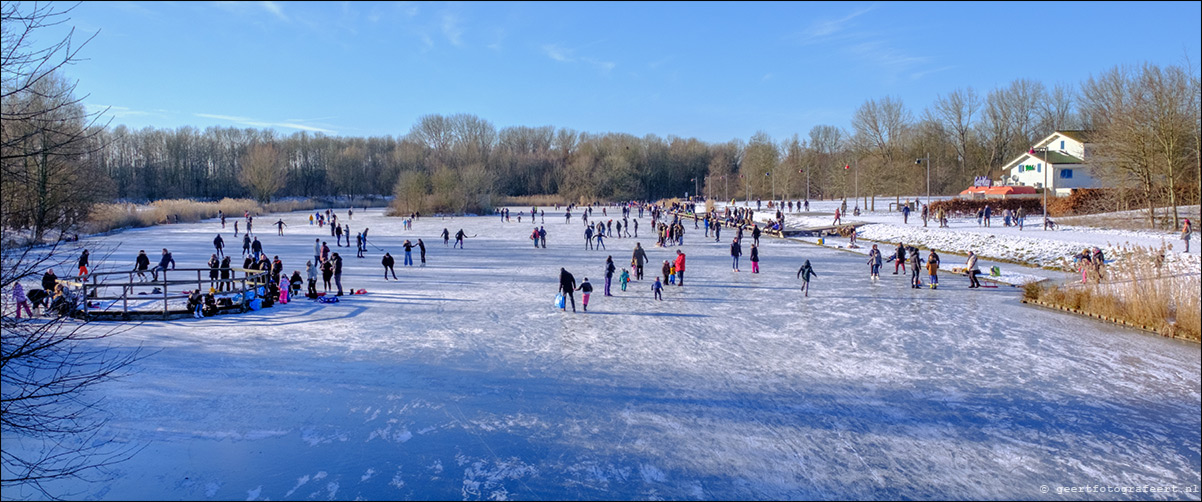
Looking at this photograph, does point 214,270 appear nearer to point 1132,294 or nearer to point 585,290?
point 585,290

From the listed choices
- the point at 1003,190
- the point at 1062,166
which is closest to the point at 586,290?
the point at 1003,190

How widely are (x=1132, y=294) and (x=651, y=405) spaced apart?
409 inches

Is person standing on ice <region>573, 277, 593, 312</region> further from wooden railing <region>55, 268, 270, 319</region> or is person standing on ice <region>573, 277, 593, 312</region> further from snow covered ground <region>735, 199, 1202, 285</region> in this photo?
snow covered ground <region>735, 199, 1202, 285</region>

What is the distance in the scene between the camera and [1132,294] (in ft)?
40.0

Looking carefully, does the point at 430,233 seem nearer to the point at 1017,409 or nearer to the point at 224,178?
the point at 1017,409

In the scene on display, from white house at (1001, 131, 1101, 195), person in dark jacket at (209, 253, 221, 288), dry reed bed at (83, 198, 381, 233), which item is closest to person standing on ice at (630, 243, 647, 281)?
person in dark jacket at (209, 253, 221, 288)

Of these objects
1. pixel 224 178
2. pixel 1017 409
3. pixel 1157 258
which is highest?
Answer: pixel 224 178

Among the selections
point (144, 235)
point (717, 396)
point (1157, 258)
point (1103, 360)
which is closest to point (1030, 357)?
point (1103, 360)

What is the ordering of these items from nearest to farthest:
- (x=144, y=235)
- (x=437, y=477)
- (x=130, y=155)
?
(x=437, y=477) → (x=144, y=235) → (x=130, y=155)

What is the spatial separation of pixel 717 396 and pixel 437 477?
12.6ft

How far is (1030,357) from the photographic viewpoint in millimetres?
10203

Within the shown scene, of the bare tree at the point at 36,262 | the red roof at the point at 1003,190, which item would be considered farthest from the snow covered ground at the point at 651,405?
the red roof at the point at 1003,190

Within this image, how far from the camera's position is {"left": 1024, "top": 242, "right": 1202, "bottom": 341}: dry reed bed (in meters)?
9.37

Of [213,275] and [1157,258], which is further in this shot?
[213,275]
